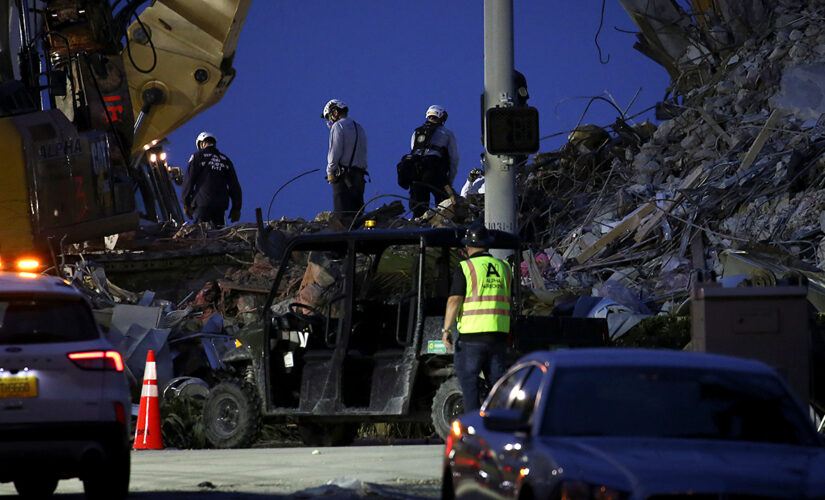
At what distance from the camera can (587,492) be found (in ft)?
21.9

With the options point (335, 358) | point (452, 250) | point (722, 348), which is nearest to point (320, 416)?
point (335, 358)

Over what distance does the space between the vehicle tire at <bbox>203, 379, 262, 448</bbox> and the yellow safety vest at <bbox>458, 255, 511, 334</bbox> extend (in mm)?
2521

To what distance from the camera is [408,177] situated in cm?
2366

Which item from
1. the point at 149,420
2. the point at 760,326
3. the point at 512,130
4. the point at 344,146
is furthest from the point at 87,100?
the point at 760,326

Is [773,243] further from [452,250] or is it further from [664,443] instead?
[664,443]

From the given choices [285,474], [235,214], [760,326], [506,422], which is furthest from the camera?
[235,214]

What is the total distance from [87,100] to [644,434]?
13.8 meters

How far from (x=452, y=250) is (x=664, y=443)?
8581 mm

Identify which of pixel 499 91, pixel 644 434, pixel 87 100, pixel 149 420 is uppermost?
pixel 87 100

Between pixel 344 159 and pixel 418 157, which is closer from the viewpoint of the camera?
pixel 344 159

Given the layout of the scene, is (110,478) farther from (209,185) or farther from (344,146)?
(209,185)

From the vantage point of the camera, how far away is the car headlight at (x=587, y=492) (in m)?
6.61

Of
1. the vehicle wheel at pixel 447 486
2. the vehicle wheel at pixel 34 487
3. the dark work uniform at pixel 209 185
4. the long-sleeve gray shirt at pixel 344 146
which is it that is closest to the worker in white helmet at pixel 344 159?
the long-sleeve gray shirt at pixel 344 146

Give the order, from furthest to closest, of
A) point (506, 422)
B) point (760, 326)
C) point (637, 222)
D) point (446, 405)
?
point (637, 222), point (446, 405), point (760, 326), point (506, 422)
